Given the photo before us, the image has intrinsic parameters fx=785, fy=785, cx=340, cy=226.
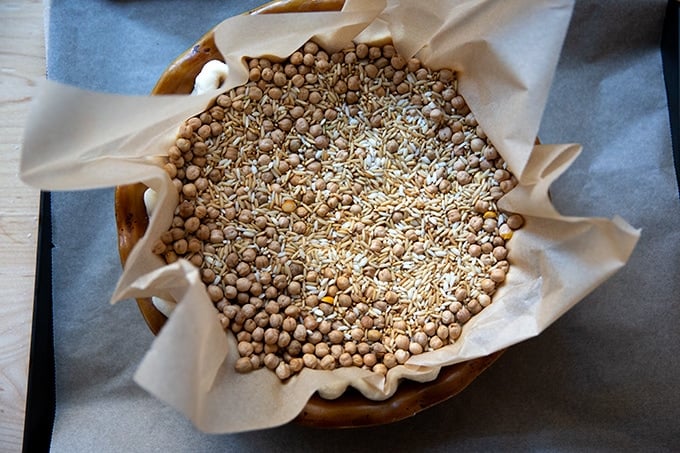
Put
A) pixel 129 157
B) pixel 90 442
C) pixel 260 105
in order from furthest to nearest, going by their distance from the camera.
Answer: pixel 90 442
pixel 260 105
pixel 129 157

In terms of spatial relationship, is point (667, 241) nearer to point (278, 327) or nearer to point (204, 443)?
→ point (278, 327)

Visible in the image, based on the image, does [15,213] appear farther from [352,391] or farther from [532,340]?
[532,340]

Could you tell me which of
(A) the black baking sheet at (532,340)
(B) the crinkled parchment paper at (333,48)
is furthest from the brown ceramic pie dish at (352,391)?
(A) the black baking sheet at (532,340)

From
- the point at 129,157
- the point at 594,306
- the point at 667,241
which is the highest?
the point at 129,157

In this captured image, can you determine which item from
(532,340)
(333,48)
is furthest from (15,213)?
(532,340)

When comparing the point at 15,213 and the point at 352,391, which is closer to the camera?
the point at 352,391

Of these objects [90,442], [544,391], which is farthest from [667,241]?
[90,442]

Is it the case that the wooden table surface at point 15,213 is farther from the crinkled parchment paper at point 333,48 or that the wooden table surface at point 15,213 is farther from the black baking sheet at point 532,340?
the crinkled parchment paper at point 333,48

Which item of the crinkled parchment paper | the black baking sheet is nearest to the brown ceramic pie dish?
the crinkled parchment paper
